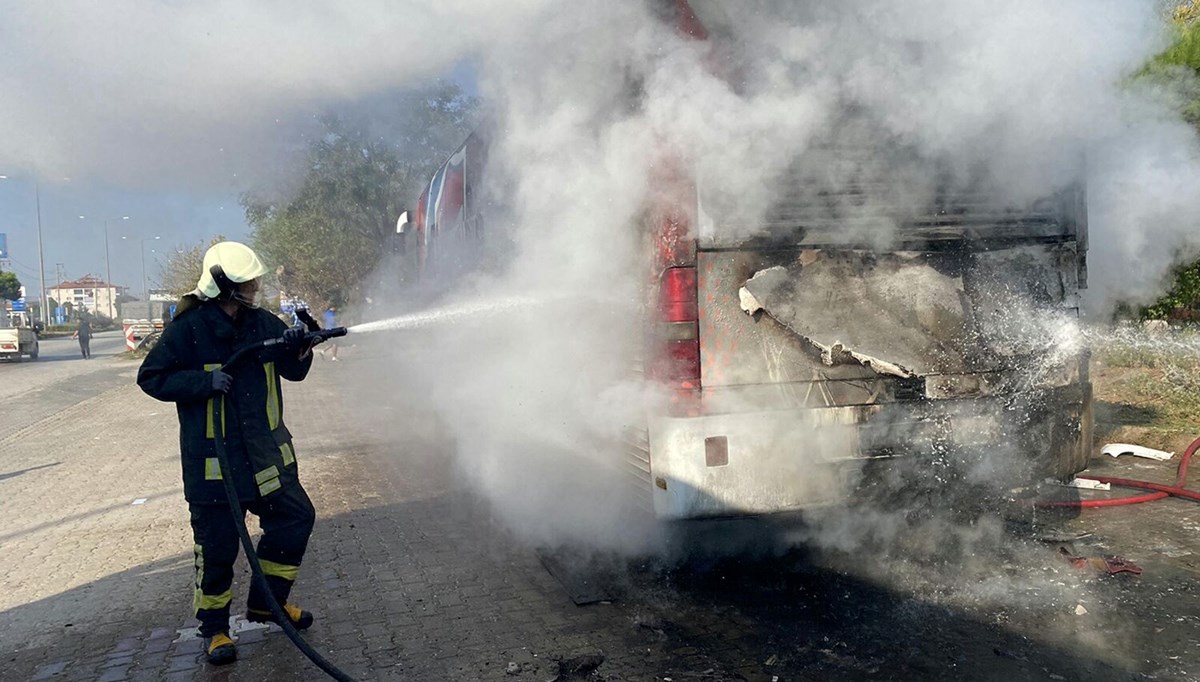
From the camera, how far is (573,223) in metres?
4.92

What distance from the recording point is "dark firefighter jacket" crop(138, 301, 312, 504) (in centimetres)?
384

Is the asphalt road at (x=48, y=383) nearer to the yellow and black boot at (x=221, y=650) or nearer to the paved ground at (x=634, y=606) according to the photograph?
the paved ground at (x=634, y=606)

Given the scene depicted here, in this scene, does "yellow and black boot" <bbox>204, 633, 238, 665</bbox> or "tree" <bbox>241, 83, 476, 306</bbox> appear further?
"tree" <bbox>241, 83, 476, 306</bbox>

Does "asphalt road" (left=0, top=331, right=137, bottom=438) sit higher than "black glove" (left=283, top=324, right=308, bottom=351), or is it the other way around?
"black glove" (left=283, top=324, right=308, bottom=351)

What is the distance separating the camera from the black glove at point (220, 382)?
375 cm

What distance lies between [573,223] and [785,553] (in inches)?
87.4

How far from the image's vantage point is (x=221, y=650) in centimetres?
383

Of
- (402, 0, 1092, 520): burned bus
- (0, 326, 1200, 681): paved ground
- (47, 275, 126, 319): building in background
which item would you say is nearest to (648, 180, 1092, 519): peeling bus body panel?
(402, 0, 1092, 520): burned bus

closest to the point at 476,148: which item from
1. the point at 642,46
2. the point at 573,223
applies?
the point at 573,223

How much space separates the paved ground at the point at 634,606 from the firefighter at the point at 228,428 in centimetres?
32

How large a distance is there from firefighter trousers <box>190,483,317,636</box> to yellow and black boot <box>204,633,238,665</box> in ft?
0.13

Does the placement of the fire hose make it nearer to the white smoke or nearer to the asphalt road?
the white smoke

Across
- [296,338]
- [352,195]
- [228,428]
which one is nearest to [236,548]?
[228,428]

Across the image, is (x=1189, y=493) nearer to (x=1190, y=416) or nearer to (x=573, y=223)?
(x=1190, y=416)
